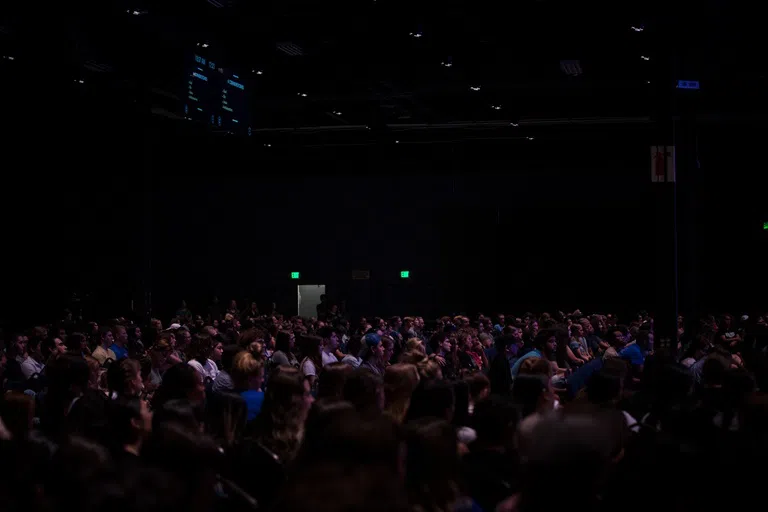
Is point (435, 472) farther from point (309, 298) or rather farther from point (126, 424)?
point (309, 298)

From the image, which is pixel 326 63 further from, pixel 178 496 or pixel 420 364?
pixel 178 496

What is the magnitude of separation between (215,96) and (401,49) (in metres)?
4.49

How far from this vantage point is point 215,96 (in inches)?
518

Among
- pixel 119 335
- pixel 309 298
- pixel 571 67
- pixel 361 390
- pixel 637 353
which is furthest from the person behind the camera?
pixel 309 298

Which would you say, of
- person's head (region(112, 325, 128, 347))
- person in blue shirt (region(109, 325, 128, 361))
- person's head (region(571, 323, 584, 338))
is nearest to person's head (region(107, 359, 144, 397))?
person in blue shirt (region(109, 325, 128, 361))

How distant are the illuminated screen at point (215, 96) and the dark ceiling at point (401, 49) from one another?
1.02 ft

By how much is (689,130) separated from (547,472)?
22369 millimetres

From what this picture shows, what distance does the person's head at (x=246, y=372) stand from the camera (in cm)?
648

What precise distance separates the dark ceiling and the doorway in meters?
9.19

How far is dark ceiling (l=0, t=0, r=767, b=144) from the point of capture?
46.6 ft

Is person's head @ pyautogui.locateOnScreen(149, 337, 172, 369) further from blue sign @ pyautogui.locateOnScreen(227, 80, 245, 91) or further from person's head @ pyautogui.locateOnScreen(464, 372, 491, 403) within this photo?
person's head @ pyautogui.locateOnScreen(464, 372, 491, 403)

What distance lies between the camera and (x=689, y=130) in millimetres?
23406

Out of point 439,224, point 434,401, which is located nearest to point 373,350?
point 434,401

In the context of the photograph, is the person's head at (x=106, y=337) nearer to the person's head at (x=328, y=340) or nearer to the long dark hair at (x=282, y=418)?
→ the person's head at (x=328, y=340)
